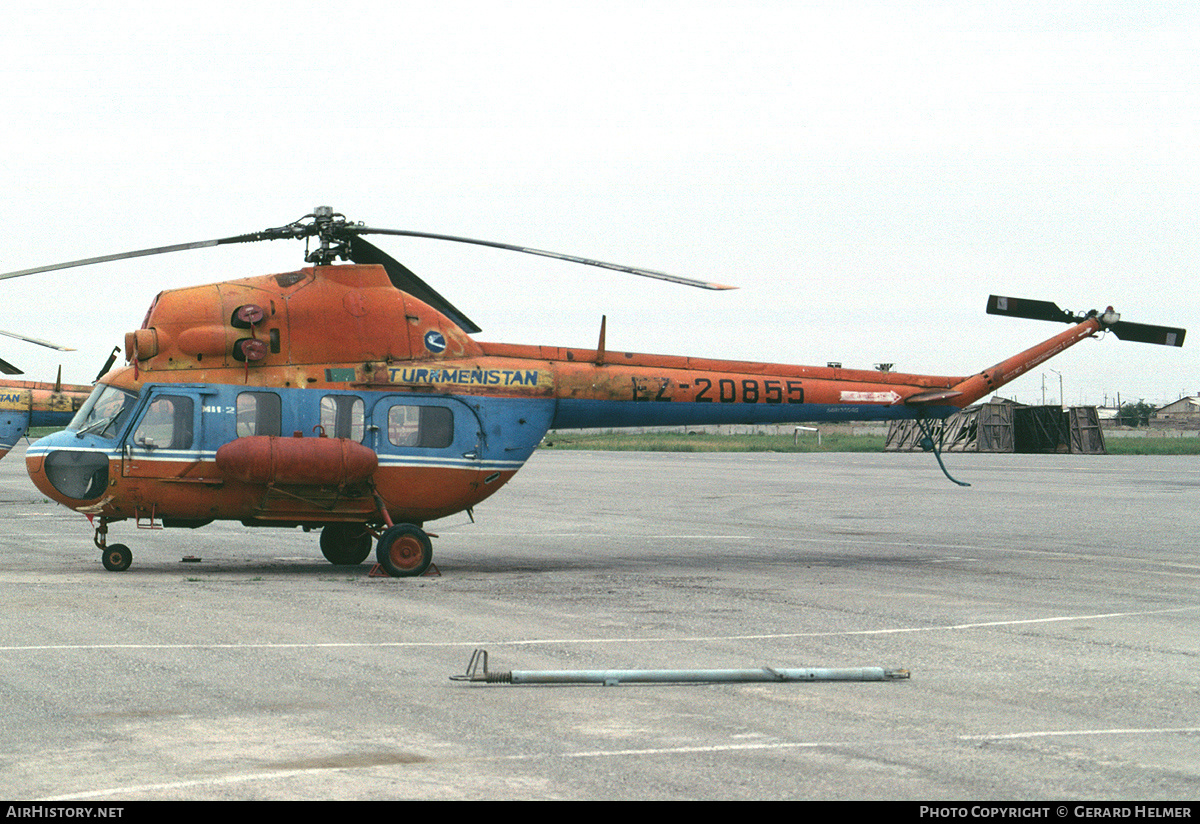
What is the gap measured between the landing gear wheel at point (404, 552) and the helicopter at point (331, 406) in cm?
3

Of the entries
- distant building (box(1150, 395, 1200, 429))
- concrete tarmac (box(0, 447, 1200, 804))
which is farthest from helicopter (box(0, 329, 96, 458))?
distant building (box(1150, 395, 1200, 429))

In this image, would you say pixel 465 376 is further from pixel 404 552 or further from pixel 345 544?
pixel 345 544

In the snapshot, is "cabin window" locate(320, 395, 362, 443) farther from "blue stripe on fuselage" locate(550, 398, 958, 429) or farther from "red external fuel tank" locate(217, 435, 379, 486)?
"blue stripe on fuselage" locate(550, 398, 958, 429)

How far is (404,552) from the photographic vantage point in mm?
17688

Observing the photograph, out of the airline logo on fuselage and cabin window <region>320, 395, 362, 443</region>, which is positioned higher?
the airline logo on fuselage

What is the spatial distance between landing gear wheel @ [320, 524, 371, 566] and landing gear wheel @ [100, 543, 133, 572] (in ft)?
10.2

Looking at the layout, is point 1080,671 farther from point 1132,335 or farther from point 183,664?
point 1132,335

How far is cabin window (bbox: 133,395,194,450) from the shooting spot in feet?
57.8

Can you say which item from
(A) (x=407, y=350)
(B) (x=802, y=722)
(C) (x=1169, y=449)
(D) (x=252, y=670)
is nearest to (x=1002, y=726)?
(B) (x=802, y=722)

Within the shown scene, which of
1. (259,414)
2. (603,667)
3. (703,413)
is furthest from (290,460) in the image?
(603,667)

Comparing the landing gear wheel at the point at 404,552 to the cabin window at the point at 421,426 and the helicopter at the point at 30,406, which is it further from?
the helicopter at the point at 30,406

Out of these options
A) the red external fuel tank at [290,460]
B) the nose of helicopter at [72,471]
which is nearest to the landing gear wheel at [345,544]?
the red external fuel tank at [290,460]

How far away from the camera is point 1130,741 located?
26.0ft

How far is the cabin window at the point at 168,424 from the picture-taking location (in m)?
17.6
